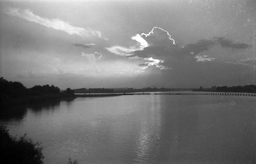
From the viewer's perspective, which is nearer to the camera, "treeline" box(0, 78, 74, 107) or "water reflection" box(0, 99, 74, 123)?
"water reflection" box(0, 99, 74, 123)

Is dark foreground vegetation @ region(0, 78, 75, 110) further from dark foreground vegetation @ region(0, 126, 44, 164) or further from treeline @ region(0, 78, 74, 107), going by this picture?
dark foreground vegetation @ region(0, 126, 44, 164)

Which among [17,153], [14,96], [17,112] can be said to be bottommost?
[17,112]

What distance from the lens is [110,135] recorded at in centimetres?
1753

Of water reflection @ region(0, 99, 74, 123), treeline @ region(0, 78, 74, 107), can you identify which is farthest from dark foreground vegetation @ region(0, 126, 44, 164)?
treeline @ region(0, 78, 74, 107)

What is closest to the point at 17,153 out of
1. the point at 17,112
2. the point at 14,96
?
→ the point at 17,112

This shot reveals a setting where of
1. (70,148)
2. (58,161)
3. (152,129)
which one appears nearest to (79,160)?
(58,161)

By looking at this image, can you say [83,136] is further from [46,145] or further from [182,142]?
[182,142]

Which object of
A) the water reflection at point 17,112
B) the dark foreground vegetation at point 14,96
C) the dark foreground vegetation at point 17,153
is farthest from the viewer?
the dark foreground vegetation at point 14,96

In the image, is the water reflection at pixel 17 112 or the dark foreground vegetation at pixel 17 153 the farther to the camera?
the water reflection at pixel 17 112

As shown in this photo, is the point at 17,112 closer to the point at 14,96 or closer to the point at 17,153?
the point at 14,96

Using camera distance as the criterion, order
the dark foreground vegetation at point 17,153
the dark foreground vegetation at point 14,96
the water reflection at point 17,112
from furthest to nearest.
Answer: the dark foreground vegetation at point 14,96 < the water reflection at point 17,112 < the dark foreground vegetation at point 17,153

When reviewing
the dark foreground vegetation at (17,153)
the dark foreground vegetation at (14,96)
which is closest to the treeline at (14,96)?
the dark foreground vegetation at (14,96)

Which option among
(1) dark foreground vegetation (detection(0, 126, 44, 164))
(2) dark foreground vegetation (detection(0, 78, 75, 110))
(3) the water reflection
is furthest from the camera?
(2) dark foreground vegetation (detection(0, 78, 75, 110))

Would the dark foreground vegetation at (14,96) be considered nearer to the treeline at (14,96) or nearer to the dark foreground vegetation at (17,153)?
the treeline at (14,96)
